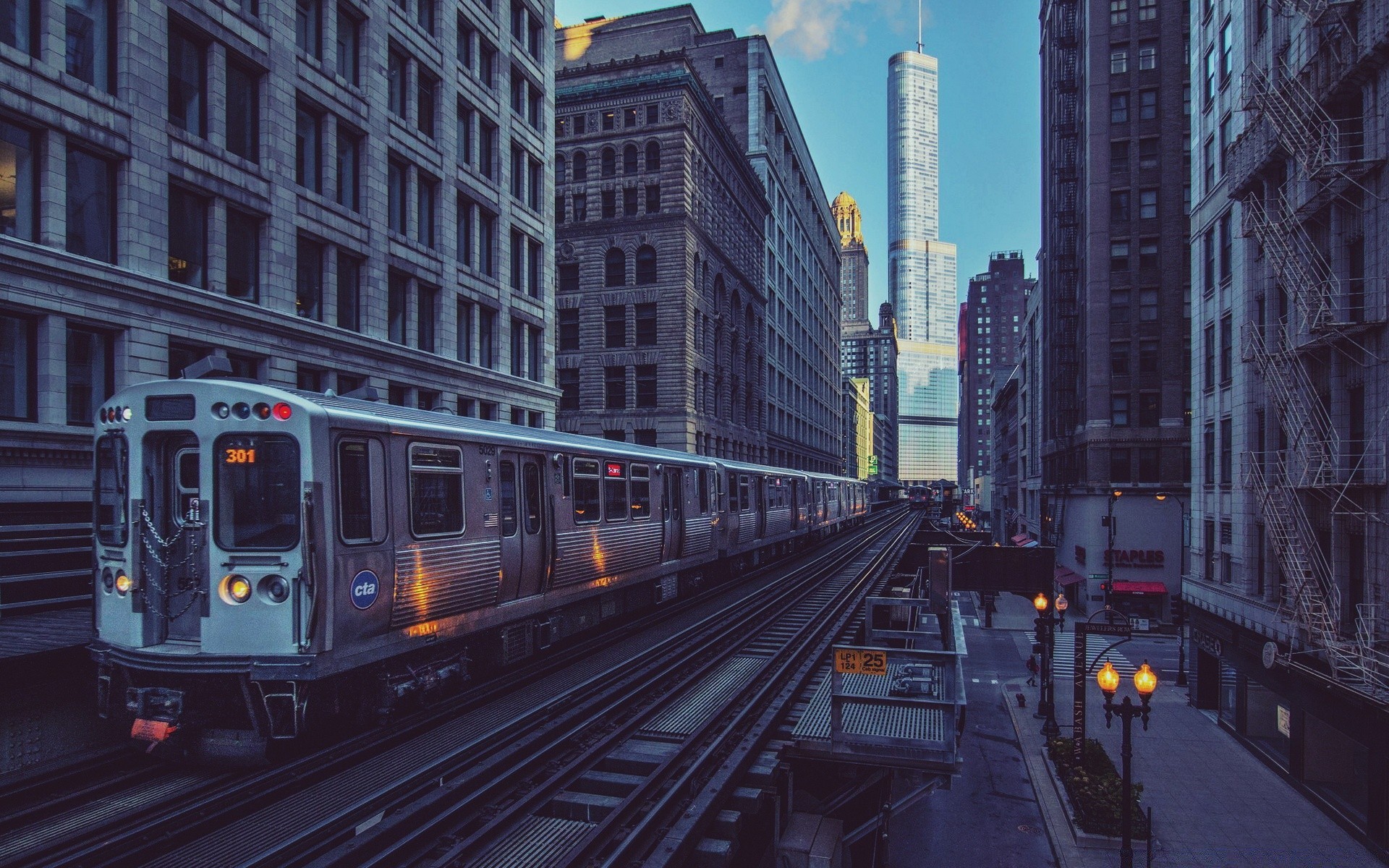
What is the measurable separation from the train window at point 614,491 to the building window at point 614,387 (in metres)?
34.2

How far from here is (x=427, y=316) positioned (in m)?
27.8

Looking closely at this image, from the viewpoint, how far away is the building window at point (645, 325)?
51.5 meters

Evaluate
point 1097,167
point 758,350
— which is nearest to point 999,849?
point 1097,167

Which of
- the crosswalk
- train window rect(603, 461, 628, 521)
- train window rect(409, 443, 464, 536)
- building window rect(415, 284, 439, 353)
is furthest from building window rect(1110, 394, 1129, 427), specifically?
train window rect(409, 443, 464, 536)

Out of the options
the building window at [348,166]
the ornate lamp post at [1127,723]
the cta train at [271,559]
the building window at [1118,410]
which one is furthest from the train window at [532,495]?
the building window at [1118,410]

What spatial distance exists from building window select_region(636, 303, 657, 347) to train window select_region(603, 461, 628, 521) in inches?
1323

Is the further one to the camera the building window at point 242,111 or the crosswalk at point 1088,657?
the crosswalk at point 1088,657

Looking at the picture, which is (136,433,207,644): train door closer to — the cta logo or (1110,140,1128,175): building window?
the cta logo

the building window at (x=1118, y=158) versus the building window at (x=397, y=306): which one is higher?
the building window at (x=1118, y=158)

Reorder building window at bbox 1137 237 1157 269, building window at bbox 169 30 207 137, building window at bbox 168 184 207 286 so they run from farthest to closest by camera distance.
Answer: building window at bbox 1137 237 1157 269
building window at bbox 169 30 207 137
building window at bbox 168 184 207 286

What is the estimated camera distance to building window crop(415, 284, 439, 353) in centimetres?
2733

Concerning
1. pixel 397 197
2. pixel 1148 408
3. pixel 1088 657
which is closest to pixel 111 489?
pixel 397 197

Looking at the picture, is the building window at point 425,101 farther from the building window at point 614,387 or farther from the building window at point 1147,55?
the building window at point 1147,55

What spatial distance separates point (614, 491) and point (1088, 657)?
2865cm
